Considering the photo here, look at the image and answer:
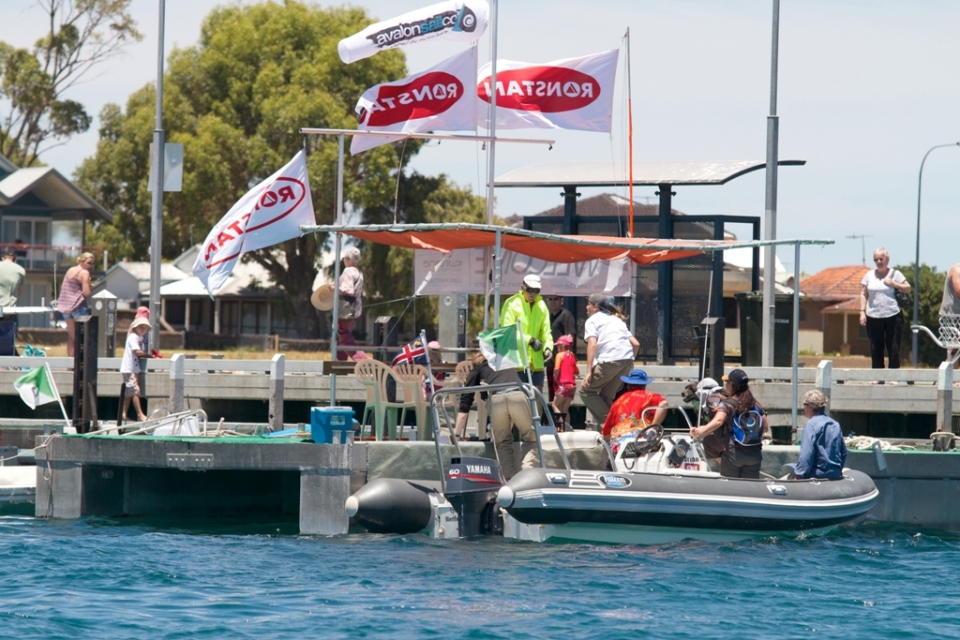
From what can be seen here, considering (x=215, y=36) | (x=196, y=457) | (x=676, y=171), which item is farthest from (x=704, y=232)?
(x=215, y=36)

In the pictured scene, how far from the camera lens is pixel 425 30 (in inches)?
611

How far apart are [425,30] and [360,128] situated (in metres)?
1.47

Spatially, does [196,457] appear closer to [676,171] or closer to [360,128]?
[360,128]

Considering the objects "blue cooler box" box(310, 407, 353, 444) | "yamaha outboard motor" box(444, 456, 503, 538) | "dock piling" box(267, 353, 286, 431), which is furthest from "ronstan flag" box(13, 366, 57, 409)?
"yamaha outboard motor" box(444, 456, 503, 538)

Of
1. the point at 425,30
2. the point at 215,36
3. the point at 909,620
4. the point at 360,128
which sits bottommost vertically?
the point at 909,620

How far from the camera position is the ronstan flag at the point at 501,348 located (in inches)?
507

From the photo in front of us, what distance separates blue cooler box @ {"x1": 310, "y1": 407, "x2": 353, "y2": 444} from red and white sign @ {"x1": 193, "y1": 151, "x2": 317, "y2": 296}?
272 cm

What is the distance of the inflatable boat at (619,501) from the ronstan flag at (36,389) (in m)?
5.22

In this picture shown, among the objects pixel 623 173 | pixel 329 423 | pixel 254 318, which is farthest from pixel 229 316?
pixel 329 423

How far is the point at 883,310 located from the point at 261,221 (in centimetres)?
806

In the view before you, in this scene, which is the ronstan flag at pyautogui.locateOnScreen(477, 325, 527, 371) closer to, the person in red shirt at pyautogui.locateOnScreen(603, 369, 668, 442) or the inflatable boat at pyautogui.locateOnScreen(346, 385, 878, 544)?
the inflatable boat at pyautogui.locateOnScreen(346, 385, 878, 544)

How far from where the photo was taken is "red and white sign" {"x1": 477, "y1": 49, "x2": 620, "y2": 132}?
52.3 feet

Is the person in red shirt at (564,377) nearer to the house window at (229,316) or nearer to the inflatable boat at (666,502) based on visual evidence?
the inflatable boat at (666,502)

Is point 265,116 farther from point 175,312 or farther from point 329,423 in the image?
point 329,423
